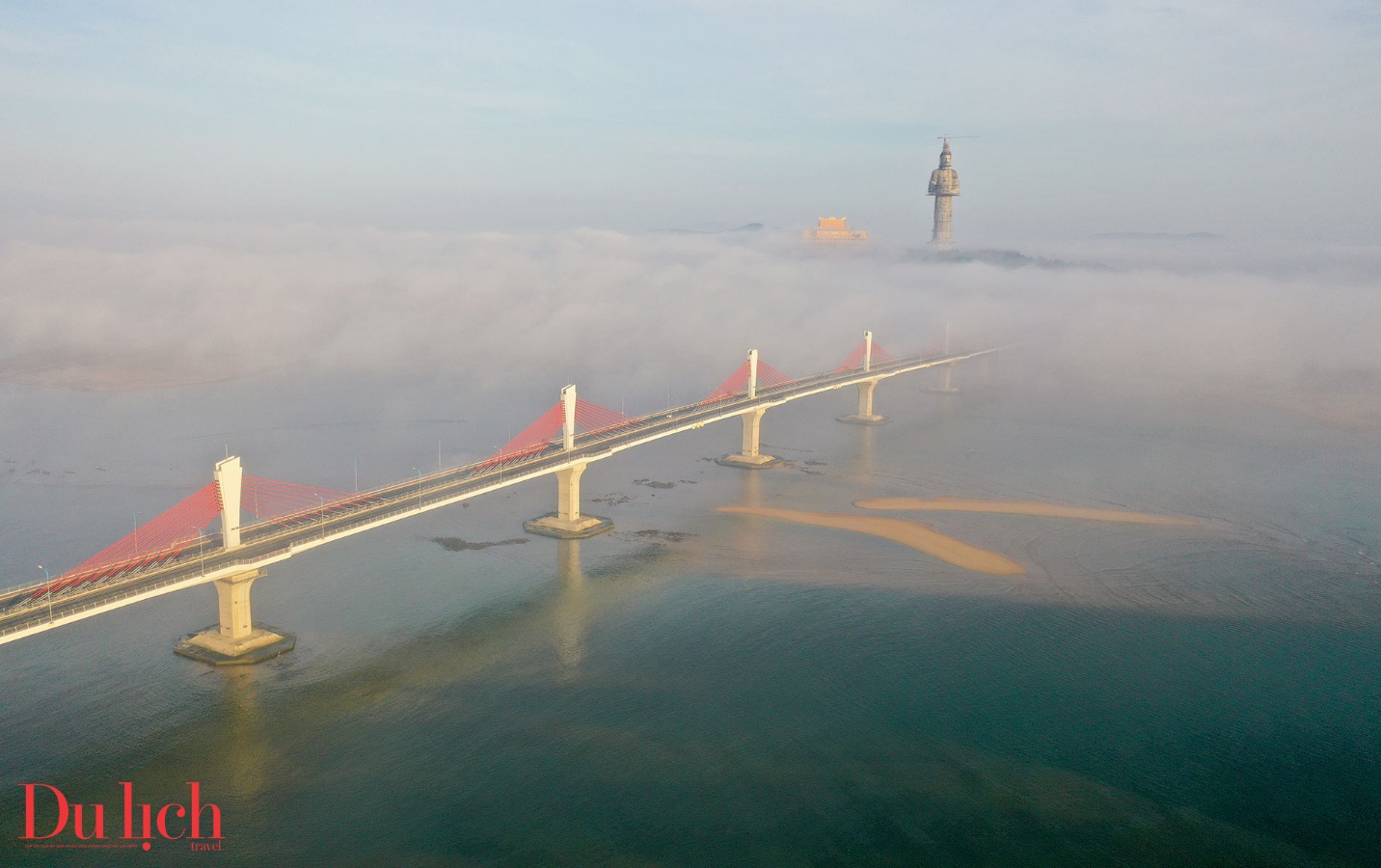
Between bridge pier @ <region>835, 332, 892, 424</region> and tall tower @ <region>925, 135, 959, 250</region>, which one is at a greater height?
tall tower @ <region>925, 135, 959, 250</region>

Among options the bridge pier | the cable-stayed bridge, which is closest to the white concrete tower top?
the bridge pier

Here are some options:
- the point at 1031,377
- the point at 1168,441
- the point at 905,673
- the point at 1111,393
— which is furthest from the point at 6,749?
the point at 1031,377

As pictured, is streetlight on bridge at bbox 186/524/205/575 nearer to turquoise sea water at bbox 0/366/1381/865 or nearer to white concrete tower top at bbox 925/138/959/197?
turquoise sea water at bbox 0/366/1381/865

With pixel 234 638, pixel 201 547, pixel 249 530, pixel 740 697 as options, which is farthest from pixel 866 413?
pixel 234 638

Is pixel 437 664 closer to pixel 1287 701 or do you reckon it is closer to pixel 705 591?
pixel 705 591

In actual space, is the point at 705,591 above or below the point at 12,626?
below

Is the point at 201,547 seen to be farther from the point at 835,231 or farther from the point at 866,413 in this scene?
the point at 835,231

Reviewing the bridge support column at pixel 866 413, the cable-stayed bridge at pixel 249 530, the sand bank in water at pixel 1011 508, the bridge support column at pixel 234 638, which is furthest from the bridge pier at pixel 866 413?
the bridge support column at pixel 234 638
